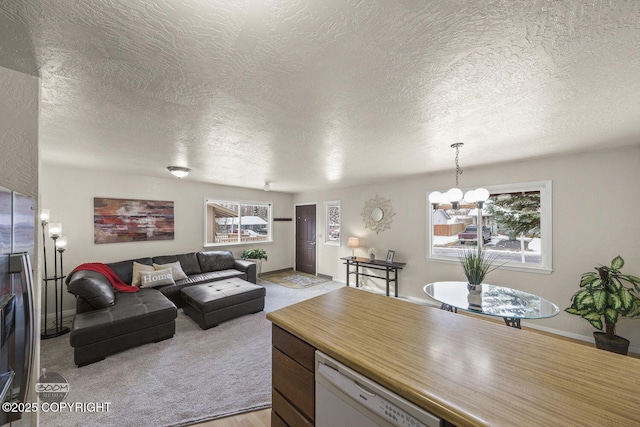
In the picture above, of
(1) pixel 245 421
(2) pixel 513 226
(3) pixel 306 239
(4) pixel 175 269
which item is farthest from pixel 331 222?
(1) pixel 245 421

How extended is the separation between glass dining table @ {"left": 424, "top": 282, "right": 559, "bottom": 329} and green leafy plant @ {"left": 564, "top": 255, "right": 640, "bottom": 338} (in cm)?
41

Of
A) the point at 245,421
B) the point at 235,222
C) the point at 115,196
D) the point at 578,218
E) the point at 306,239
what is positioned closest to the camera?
the point at 245,421

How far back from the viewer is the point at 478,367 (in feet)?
2.94

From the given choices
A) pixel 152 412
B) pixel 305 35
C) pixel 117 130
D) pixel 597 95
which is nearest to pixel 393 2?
pixel 305 35

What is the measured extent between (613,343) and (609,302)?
45 cm

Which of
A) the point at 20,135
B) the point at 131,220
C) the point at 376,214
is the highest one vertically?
the point at 20,135

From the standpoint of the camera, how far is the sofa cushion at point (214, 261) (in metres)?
4.60

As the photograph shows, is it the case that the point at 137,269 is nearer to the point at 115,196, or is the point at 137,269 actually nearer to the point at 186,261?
the point at 186,261

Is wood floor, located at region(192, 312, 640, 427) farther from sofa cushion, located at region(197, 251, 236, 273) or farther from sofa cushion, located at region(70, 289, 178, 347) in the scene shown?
sofa cushion, located at region(197, 251, 236, 273)

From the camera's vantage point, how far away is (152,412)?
1778mm

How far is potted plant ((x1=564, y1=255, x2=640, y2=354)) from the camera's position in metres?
2.28

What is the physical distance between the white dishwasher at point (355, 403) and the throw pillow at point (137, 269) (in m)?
3.80

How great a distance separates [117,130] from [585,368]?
3373mm

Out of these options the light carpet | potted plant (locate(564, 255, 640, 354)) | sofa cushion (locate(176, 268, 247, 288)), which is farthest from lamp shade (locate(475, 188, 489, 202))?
sofa cushion (locate(176, 268, 247, 288))
